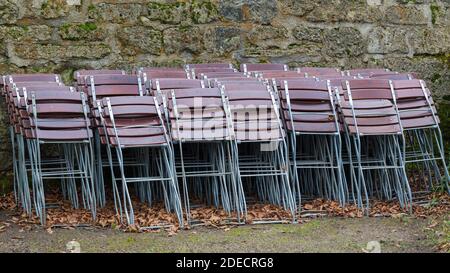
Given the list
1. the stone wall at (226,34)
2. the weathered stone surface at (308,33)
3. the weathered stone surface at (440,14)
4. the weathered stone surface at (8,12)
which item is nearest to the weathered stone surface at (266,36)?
the stone wall at (226,34)

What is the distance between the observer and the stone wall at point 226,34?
Result: 780 centimetres

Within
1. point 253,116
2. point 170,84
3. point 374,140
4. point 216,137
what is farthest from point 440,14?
point 216,137

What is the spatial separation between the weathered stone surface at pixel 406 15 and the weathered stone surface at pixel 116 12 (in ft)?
8.64

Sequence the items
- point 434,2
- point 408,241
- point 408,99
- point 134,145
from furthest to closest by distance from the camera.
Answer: point 434,2 < point 408,99 < point 134,145 < point 408,241

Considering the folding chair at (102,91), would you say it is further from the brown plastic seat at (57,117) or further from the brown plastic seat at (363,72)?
the brown plastic seat at (363,72)

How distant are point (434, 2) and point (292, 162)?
2.88m

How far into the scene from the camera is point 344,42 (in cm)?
865

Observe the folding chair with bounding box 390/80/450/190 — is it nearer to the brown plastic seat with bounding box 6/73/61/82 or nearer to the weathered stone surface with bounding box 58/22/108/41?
the weathered stone surface with bounding box 58/22/108/41

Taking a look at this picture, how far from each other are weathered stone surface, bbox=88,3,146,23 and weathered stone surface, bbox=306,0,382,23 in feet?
5.83

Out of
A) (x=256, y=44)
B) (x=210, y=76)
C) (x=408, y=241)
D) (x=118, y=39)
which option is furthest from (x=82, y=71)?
(x=408, y=241)

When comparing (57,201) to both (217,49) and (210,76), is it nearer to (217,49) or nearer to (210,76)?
(210,76)

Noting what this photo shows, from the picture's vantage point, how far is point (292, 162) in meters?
7.12

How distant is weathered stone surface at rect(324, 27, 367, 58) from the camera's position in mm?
8602

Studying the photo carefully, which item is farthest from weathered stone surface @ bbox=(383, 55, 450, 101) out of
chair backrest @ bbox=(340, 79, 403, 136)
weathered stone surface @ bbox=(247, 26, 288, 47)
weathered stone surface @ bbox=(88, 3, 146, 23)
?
weathered stone surface @ bbox=(88, 3, 146, 23)
